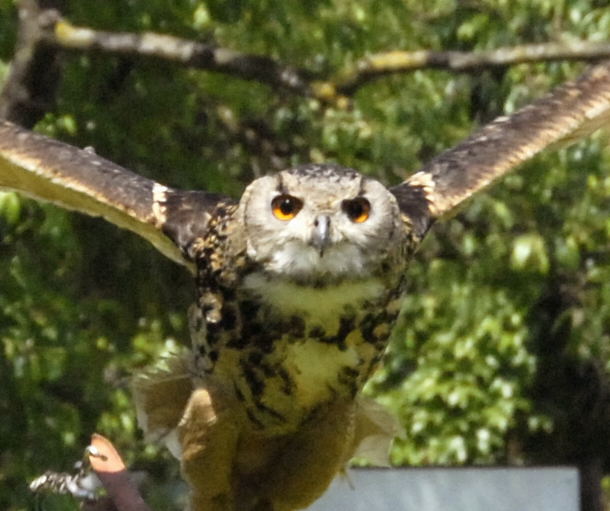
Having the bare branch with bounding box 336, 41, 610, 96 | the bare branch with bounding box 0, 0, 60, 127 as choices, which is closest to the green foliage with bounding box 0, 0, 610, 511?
the bare branch with bounding box 0, 0, 60, 127

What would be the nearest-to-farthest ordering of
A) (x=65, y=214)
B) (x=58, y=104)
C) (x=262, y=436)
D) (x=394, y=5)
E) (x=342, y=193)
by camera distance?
(x=342, y=193) < (x=262, y=436) < (x=65, y=214) < (x=58, y=104) < (x=394, y=5)

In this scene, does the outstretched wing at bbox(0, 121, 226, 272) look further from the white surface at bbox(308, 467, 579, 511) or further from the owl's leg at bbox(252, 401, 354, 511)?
the white surface at bbox(308, 467, 579, 511)

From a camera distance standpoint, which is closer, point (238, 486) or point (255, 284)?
point (255, 284)

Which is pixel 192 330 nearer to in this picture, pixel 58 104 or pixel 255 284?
pixel 255 284

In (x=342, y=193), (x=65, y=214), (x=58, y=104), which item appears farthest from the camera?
(x=58, y=104)

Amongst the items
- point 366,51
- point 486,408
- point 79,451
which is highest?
point 366,51

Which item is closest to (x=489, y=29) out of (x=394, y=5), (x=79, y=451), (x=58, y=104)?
(x=394, y=5)
